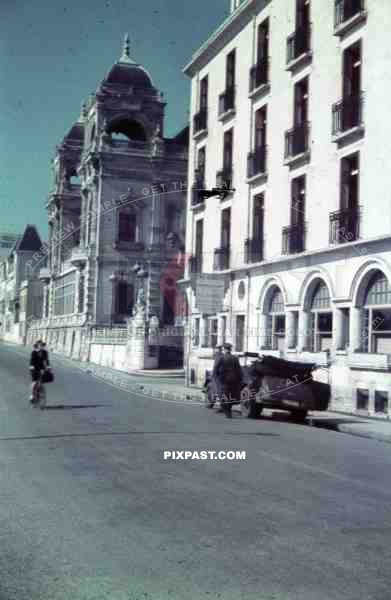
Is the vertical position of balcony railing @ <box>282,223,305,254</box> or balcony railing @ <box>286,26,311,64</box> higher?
balcony railing @ <box>286,26,311,64</box>

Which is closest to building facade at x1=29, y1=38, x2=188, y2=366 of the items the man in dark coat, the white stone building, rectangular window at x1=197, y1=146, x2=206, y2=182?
rectangular window at x1=197, y1=146, x2=206, y2=182

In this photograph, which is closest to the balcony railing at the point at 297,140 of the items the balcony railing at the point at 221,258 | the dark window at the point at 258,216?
the dark window at the point at 258,216

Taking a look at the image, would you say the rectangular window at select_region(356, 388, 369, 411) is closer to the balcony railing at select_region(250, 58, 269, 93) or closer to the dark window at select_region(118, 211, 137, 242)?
the balcony railing at select_region(250, 58, 269, 93)

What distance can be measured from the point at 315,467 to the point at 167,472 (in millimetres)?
2220

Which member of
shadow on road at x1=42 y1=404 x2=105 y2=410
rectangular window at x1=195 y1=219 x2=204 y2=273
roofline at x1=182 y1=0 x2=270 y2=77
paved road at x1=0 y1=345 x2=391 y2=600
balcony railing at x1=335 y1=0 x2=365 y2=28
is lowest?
paved road at x1=0 y1=345 x2=391 y2=600

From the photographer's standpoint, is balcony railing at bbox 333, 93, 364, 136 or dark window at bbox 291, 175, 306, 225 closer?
balcony railing at bbox 333, 93, 364, 136

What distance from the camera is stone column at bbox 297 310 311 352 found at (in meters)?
24.6

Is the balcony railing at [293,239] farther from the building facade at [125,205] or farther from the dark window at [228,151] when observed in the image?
the building facade at [125,205]

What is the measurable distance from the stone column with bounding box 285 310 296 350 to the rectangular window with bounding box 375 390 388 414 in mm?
5335

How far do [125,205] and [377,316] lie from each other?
38.4 meters

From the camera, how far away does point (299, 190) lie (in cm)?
2548

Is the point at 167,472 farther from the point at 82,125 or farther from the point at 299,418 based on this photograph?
the point at 82,125

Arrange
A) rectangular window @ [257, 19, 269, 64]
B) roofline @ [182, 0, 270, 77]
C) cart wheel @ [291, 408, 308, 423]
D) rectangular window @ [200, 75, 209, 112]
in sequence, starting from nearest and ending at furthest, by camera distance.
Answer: cart wheel @ [291, 408, 308, 423], rectangular window @ [257, 19, 269, 64], roofline @ [182, 0, 270, 77], rectangular window @ [200, 75, 209, 112]

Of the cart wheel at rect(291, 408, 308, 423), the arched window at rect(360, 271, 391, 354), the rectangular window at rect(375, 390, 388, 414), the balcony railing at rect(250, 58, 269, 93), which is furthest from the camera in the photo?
the balcony railing at rect(250, 58, 269, 93)
